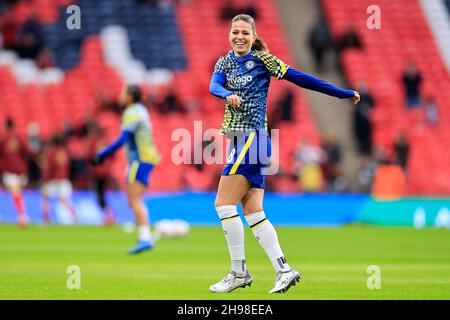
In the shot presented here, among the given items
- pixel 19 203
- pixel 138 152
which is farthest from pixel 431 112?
pixel 138 152

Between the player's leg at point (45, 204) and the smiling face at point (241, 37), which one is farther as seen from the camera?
the player's leg at point (45, 204)

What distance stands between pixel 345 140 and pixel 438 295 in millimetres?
21698

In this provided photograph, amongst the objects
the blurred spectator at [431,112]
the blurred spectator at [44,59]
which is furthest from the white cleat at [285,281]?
the blurred spectator at [44,59]

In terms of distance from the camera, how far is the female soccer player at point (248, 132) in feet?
32.1

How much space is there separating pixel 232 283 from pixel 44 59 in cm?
2276

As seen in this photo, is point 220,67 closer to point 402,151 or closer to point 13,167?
point 13,167

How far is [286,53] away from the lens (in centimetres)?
3362

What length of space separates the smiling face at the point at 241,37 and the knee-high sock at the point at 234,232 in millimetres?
1513

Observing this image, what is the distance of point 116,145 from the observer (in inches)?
602

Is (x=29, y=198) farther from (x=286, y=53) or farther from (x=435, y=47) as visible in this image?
(x=435, y=47)

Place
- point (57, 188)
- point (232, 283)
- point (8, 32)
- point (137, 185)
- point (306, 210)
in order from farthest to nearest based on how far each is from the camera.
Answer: point (8, 32)
point (306, 210)
point (57, 188)
point (137, 185)
point (232, 283)

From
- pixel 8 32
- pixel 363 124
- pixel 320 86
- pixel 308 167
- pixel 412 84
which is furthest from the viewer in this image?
pixel 8 32

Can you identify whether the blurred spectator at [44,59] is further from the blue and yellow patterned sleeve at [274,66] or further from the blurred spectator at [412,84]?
the blue and yellow patterned sleeve at [274,66]
